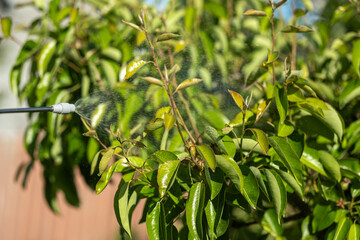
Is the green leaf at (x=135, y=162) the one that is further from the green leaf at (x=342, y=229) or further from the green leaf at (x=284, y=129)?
the green leaf at (x=342, y=229)

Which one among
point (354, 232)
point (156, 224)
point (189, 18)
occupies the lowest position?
point (354, 232)

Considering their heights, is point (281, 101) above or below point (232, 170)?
above

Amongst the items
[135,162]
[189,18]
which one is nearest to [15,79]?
[189,18]

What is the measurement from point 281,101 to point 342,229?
0.32 metres

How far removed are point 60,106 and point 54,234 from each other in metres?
3.95

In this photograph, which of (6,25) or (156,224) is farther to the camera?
(6,25)

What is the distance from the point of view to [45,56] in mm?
1668

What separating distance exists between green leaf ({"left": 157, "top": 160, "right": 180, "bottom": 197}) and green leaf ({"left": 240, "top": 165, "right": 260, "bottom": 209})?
144 millimetres

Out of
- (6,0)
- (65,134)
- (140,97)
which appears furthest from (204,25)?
(6,0)

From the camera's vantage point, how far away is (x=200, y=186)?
86cm

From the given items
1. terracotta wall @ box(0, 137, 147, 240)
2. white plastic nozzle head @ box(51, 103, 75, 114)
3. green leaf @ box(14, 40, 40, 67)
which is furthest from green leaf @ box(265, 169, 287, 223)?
terracotta wall @ box(0, 137, 147, 240)

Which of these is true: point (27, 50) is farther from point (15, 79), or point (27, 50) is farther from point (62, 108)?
point (62, 108)

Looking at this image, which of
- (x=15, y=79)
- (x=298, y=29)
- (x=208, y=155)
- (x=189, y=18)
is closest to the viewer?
(x=208, y=155)

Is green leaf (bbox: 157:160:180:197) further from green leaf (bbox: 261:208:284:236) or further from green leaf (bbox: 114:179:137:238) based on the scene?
green leaf (bbox: 261:208:284:236)
